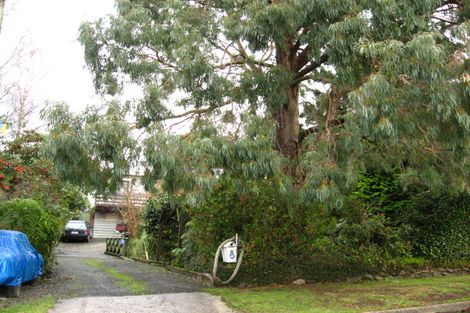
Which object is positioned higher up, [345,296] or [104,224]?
[104,224]

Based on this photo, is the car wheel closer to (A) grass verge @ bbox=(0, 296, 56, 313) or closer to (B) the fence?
(A) grass verge @ bbox=(0, 296, 56, 313)

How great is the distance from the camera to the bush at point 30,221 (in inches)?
483

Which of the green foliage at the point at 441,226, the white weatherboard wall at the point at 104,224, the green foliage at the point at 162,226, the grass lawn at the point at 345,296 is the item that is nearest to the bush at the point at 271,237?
the grass lawn at the point at 345,296

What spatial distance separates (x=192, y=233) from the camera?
1304 cm

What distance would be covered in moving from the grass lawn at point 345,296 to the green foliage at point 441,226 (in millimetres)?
2580

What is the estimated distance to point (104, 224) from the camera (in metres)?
40.8

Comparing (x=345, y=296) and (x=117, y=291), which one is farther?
(x=117, y=291)

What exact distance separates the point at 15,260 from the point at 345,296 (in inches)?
262

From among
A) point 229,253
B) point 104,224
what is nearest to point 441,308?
point 229,253

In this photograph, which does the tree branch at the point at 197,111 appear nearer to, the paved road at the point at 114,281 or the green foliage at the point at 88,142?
the green foliage at the point at 88,142

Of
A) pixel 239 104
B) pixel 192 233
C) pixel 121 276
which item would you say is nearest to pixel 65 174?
pixel 239 104

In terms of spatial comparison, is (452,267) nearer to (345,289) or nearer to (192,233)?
(345,289)

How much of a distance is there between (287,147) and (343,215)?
3.00 metres

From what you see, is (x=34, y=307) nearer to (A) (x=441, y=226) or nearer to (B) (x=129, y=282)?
(B) (x=129, y=282)
